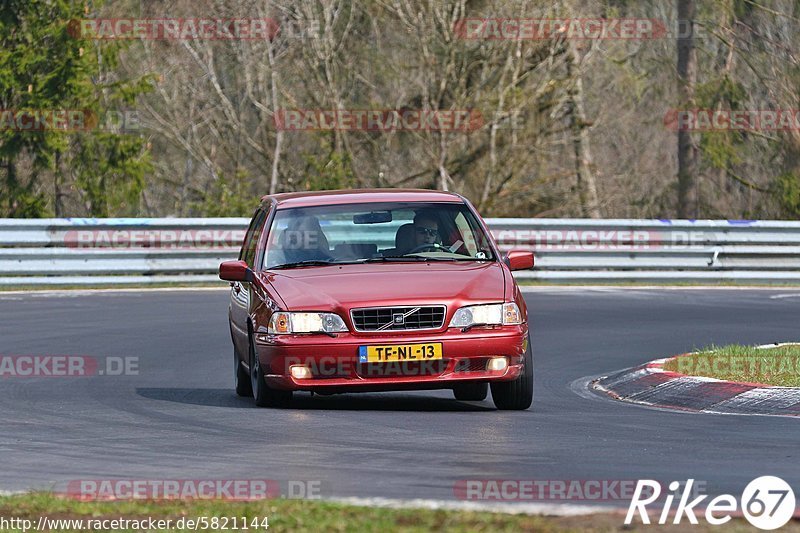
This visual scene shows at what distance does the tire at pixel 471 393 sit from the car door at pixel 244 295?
1.62 meters

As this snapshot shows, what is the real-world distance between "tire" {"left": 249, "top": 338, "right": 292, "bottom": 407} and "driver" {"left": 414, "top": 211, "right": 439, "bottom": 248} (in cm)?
142

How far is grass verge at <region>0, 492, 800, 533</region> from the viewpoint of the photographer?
623 cm

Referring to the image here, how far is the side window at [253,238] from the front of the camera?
490 inches

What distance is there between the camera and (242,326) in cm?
1209

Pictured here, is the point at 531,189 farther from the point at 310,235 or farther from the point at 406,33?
the point at 310,235

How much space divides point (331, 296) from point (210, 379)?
123 inches

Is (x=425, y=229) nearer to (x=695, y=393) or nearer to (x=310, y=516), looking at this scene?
(x=695, y=393)

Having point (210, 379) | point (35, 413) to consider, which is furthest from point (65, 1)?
point (35, 413)
